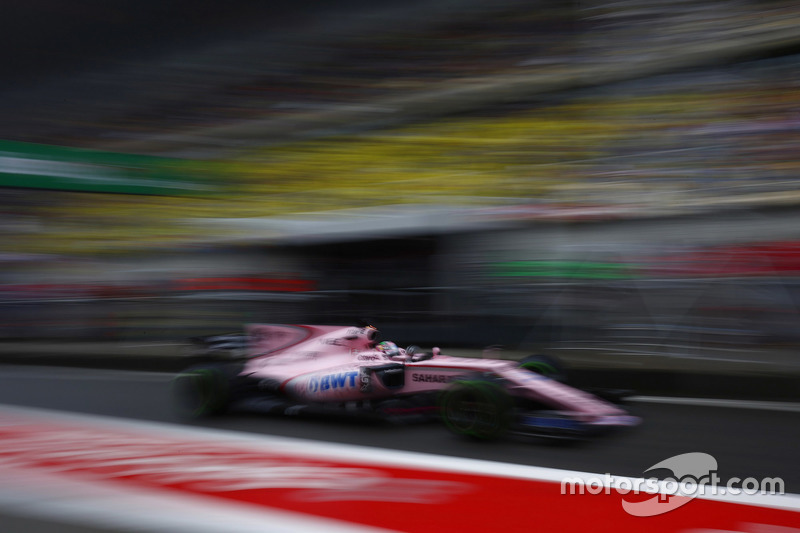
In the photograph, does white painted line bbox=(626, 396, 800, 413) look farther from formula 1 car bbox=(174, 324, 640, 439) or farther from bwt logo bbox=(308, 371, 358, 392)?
bwt logo bbox=(308, 371, 358, 392)

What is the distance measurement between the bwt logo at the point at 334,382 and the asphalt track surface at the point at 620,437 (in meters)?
0.12

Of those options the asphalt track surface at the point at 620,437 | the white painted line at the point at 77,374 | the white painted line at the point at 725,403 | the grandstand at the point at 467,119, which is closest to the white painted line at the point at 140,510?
the asphalt track surface at the point at 620,437

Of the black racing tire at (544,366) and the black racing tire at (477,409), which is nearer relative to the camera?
the black racing tire at (477,409)

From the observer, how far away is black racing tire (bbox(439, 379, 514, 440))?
5.79 feet

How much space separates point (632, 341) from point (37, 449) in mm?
2278

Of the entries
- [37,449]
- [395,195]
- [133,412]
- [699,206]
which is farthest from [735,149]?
[37,449]

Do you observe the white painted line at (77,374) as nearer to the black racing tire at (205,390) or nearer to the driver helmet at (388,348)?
the black racing tire at (205,390)

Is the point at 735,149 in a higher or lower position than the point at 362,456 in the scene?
higher

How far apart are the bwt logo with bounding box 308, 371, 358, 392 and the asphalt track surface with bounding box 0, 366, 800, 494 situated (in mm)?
121

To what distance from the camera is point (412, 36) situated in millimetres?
4777

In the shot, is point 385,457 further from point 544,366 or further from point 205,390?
point 205,390

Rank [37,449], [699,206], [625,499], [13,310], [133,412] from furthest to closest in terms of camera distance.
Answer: [13,310]
[699,206]
[133,412]
[37,449]
[625,499]

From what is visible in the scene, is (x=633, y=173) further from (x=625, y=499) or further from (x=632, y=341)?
(x=625, y=499)

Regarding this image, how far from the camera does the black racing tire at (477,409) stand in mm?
1765
